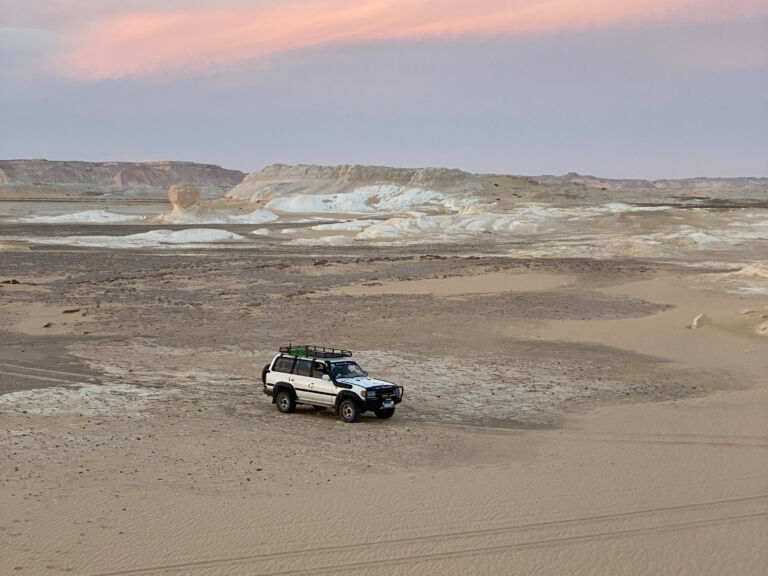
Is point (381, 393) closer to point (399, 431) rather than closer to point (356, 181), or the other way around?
point (399, 431)

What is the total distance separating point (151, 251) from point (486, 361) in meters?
42.8

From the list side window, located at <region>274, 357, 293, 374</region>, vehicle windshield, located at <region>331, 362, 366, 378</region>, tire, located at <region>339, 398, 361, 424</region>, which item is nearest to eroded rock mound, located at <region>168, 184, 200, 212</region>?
side window, located at <region>274, 357, 293, 374</region>

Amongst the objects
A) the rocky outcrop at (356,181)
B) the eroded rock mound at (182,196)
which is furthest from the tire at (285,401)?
the rocky outcrop at (356,181)

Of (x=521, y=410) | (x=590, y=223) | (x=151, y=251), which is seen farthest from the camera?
(x=590, y=223)

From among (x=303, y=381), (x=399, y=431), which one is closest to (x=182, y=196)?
(x=303, y=381)

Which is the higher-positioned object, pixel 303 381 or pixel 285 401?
pixel 303 381

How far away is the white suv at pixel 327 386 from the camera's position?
17.2 m

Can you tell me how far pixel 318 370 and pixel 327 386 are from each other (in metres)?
0.41

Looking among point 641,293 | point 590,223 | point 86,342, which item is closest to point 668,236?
point 590,223

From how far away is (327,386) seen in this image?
17.6m

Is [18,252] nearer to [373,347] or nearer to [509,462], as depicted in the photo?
[373,347]

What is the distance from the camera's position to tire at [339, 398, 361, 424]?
1719cm

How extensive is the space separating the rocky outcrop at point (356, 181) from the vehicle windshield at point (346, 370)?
130m

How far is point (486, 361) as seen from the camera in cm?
2483
